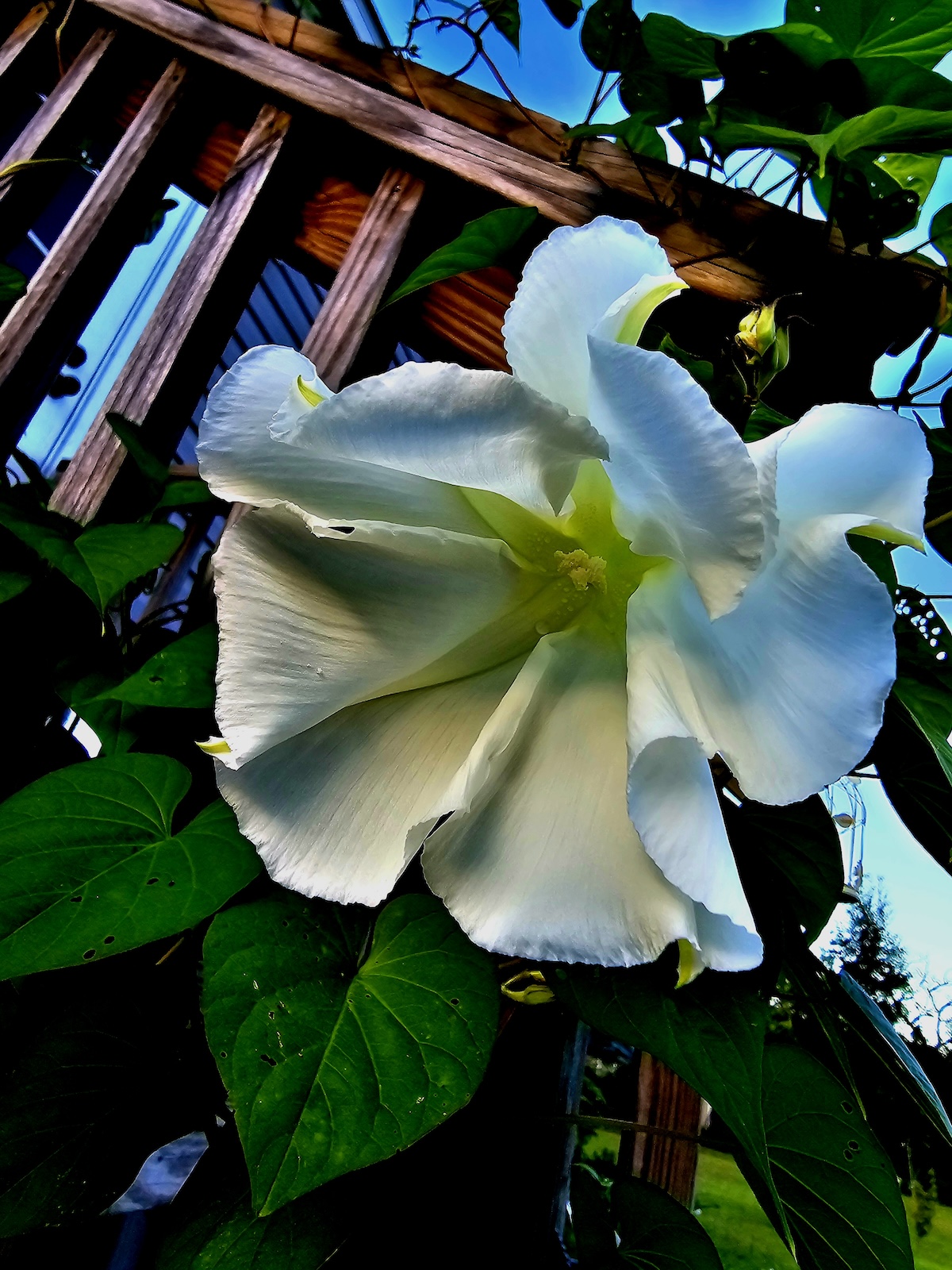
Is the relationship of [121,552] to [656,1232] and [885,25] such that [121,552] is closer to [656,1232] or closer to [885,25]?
[656,1232]

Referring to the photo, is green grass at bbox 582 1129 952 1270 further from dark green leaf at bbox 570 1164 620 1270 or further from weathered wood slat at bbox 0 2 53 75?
weathered wood slat at bbox 0 2 53 75

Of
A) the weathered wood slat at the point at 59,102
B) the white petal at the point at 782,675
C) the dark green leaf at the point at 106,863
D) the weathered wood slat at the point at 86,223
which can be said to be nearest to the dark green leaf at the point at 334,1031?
the dark green leaf at the point at 106,863

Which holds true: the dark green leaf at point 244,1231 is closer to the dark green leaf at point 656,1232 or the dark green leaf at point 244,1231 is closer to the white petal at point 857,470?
the dark green leaf at point 656,1232

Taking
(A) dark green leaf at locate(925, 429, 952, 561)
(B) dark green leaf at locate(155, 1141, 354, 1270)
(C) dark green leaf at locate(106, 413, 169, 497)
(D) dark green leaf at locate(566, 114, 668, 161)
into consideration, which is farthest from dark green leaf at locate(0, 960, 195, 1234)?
(D) dark green leaf at locate(566, 114, 668, 161)

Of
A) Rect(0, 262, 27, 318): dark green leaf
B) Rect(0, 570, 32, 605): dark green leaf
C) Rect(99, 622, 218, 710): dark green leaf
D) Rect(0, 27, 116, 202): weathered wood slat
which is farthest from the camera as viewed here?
Rect(0, 27, 116, 202): weathered wood slat

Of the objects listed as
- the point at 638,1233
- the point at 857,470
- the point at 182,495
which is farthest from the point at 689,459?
the point at 182,495

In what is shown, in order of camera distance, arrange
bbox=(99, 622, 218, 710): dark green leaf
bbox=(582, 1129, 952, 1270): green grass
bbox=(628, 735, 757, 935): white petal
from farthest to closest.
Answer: bbox=(582, 1129, 952, 1270): green grass → bbox=(99, 622, 218, 710): dark green leaf → bbox=(628, 735, 757, 935): white petal
